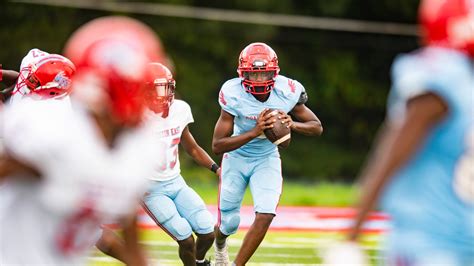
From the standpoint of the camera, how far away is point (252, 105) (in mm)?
7555

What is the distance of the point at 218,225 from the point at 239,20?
A: 13041 mm

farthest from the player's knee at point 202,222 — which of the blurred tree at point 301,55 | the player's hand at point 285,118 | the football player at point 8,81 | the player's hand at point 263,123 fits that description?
the blurred tree at point 301,55

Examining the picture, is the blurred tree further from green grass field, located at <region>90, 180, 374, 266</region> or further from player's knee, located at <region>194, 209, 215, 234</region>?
player's knee, located at <region>194, 209, 215, 234</region>

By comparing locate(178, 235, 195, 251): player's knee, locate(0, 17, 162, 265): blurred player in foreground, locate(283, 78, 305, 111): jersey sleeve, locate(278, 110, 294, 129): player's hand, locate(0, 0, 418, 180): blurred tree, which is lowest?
locate(0, 17, 162, 265): blurred player in foreground

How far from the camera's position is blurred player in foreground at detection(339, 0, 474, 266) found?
3.30 meters

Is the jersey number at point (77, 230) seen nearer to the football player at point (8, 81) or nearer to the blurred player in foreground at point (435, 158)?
the blurred player in foreground at point (435, 158)

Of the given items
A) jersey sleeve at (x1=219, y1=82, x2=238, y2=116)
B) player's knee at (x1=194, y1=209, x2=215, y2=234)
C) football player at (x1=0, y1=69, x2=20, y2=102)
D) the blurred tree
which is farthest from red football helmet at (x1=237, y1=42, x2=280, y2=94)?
the blurred tree

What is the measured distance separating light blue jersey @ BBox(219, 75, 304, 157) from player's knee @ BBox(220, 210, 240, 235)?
0.42 m

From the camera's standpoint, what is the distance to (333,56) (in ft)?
70.7

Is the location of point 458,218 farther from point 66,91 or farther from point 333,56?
point 333,56

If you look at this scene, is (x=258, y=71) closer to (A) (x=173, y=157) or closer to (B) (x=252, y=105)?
(B) (x=252, y=105)

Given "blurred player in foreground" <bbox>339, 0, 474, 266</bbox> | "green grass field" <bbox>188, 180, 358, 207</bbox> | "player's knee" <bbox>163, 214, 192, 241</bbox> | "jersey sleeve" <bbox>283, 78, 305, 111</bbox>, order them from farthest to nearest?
"green grass field" <bbox>188, 180, 358, 207</bbox> → "jersey sleeve" <bbox>283, 78, 305, 111</bbox> → "player's knee" <bbox>163, 214, 192, 241</bbox> → "blurred player in foreground" <bbox>339, 0, 474, 266</bbox>

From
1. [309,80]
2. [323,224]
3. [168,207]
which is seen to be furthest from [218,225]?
[309,80]

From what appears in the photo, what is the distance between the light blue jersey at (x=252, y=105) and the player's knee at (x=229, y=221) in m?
0.42
